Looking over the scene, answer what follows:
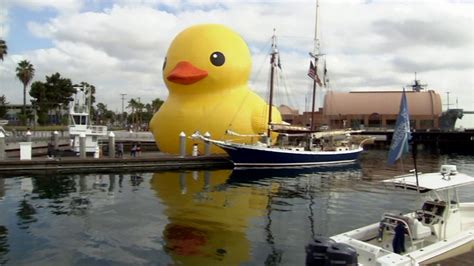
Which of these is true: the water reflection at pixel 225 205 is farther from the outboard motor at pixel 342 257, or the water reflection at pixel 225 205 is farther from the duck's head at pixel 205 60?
the duck's head at pixel 205 60

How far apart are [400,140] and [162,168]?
20.1m

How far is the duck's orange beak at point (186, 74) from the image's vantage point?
27.9 metres

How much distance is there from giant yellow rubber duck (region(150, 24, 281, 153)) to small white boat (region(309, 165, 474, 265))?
19667mm

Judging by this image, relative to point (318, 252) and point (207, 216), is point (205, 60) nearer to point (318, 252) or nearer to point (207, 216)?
point (207, 216)

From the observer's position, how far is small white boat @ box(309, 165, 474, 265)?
7.75 m

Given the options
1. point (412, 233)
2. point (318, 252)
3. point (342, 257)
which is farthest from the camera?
point (412, 233)

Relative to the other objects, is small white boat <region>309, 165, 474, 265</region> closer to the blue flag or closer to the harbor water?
the harbor water

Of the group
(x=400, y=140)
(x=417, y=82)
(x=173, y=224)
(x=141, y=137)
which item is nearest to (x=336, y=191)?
(x=173, y=224)

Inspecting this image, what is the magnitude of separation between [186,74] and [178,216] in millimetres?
15458

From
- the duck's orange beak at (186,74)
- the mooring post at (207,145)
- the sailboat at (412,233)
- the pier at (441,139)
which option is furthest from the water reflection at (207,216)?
the pier at (441,139)

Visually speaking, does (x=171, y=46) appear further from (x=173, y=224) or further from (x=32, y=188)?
(x=173, y=224)

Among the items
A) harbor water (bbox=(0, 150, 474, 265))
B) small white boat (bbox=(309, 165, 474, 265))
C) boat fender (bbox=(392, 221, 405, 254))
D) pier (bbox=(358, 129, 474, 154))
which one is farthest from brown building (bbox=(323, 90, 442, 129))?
boat fender (bbox=(392, 221, 405, 254))

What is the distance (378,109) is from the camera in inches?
3255

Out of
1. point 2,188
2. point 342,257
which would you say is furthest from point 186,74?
point 342,257
